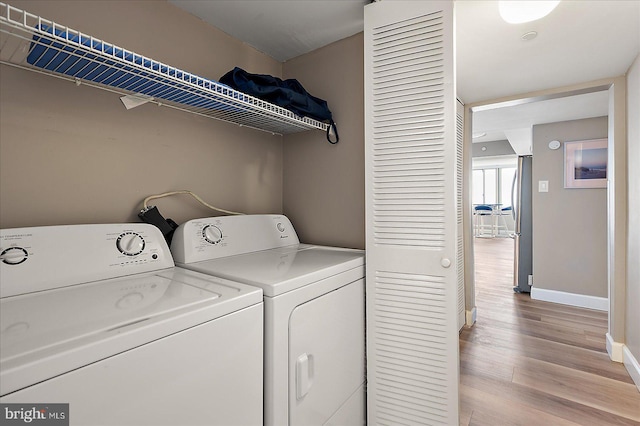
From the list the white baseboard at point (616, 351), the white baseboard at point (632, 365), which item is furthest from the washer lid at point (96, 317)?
the white baseboard at point (616, 351)

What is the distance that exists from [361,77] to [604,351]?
296cm

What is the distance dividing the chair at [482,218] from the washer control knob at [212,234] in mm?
10138

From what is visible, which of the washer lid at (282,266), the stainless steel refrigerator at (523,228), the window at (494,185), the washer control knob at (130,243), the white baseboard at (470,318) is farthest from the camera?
the window at (494,185)

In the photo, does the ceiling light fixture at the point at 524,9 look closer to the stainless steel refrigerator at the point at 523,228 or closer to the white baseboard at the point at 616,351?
the white baseboard at the point at 616,351

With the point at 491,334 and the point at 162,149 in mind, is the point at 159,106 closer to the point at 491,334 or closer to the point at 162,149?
the point at 162,149

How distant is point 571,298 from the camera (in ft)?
11.9

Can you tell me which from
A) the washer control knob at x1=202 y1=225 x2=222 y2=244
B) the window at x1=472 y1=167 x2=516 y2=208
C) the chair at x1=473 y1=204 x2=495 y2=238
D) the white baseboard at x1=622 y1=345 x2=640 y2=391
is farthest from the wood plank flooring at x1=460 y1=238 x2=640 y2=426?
the window at x1=472 y1=167 x2=516 y2=208

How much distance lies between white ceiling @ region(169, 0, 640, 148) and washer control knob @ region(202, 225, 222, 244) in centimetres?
110

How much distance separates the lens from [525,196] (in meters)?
4.18

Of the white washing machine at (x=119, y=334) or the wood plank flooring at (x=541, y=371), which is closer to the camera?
the white washing machine at (x=119, y=334)

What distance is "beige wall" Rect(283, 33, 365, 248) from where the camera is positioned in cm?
179

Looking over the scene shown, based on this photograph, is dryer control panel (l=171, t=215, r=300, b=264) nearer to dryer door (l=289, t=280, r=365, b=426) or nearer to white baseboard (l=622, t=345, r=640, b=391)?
dryer door (l=289, t=280, r=365, b=426)

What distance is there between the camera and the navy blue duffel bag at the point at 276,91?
4.61ft

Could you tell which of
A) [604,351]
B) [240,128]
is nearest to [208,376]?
[240,128]
